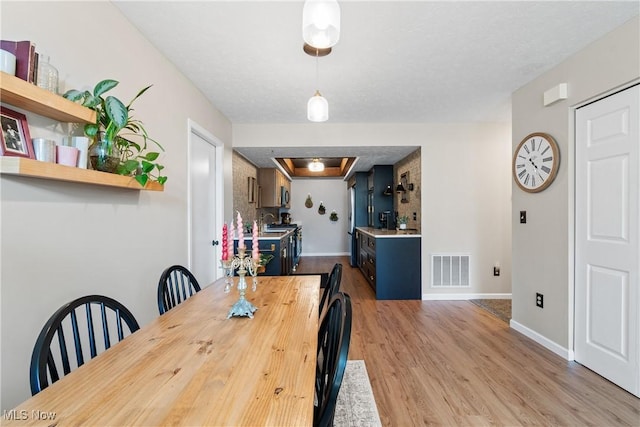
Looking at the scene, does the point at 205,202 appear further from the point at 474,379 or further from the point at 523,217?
the point at 523,217

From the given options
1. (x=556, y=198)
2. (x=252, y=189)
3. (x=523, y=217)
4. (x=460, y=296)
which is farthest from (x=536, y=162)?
(x=252, y=189)

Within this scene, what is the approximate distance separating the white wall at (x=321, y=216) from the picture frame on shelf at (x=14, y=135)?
7.42 metres

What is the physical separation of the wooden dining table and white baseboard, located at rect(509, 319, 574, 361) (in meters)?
2.47

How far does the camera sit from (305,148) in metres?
4.20

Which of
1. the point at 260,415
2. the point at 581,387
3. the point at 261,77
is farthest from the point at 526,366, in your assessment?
the point at 261,77

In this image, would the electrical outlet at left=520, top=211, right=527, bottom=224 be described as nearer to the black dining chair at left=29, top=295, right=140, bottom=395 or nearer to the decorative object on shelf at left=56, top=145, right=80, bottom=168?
the black dining chair at left=29, top=295, right=140, bottom=395

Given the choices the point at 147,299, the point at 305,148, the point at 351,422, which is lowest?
the point at 351,422

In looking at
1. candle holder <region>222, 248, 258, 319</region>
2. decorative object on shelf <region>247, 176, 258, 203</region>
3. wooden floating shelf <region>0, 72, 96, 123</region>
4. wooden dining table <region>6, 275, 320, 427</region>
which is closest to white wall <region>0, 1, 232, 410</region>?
wooden floating shelf <region>0, 72, 96, 123</region>

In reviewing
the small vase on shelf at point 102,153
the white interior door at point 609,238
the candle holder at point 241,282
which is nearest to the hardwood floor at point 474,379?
the white interior door at point 609,238

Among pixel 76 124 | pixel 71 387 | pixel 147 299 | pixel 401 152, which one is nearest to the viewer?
pixel 71 387

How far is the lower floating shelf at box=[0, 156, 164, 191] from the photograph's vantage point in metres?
1.01

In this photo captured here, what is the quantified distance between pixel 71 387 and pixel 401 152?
14.7ft

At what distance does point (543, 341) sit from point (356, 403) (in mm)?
2011

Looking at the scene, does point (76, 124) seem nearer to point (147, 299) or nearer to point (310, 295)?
point (147, 299)
